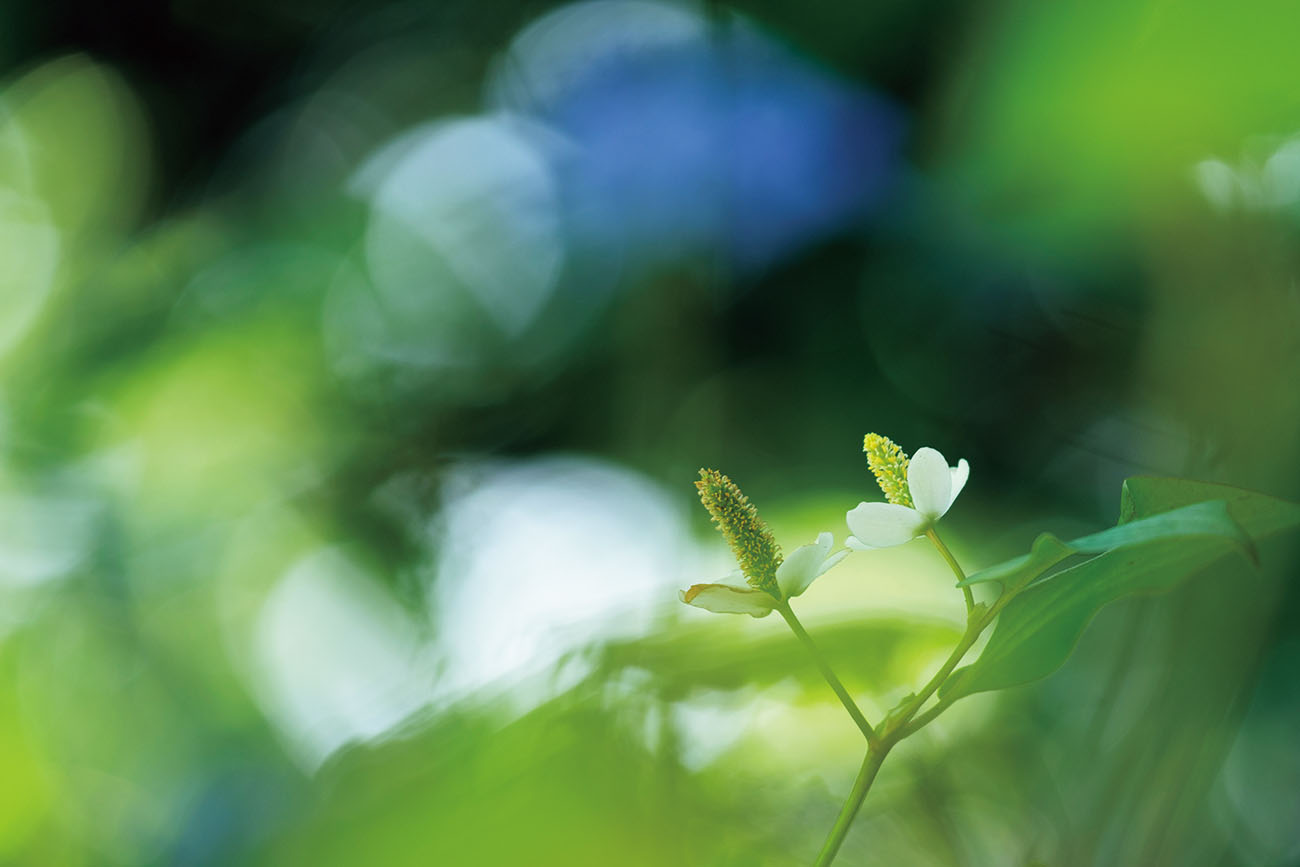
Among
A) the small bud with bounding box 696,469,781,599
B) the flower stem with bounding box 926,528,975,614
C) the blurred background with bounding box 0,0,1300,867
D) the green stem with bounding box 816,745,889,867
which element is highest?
the flower stem with bounding box 926,528,975,614

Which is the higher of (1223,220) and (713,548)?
(1223,220)

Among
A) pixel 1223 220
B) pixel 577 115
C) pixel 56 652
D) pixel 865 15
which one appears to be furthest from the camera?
pixel 577 115

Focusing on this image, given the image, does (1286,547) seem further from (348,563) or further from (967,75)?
(348,563)

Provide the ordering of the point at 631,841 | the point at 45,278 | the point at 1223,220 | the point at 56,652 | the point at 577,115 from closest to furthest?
the point at 631,841 < the point at 1223,220 < the point at 56,652 < the point at 45,278 < the point at 577,115

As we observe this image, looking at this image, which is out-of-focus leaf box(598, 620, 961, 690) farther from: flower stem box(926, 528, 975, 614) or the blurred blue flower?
the blurred blue flower

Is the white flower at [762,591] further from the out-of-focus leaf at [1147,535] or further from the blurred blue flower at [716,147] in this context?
the blurred blue flower at [716,147]

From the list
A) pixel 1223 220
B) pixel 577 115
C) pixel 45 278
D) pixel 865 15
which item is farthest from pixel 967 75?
pixel 45 278

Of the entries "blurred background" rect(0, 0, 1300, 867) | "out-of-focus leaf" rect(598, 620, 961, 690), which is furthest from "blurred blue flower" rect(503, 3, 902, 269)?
"out-of-focus leaf" rect(598, 620, 961, 690)
